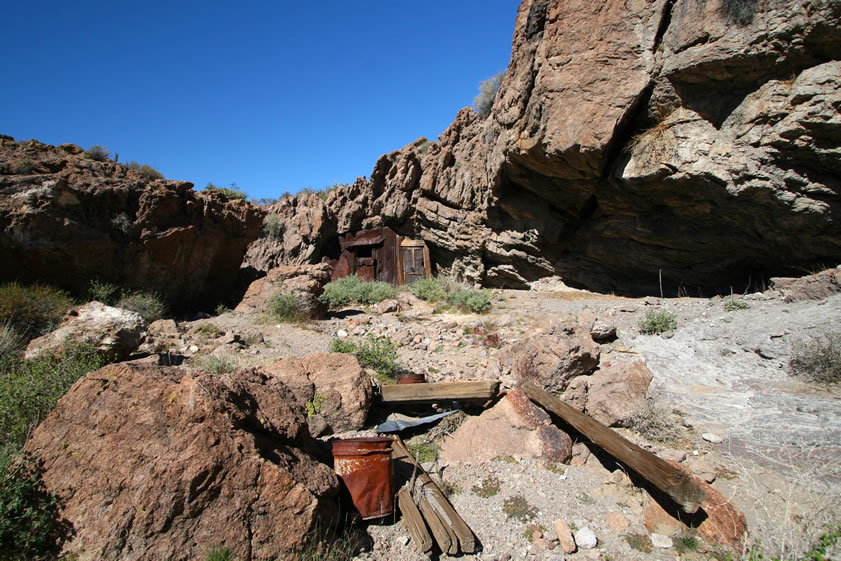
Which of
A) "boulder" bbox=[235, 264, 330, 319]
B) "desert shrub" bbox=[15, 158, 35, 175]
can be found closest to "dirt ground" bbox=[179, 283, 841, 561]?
"boulder" bbox=[235, 264, 330, 319]

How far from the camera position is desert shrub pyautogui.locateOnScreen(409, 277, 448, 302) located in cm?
1244

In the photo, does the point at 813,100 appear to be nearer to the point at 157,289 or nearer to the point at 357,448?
the point at 357,448

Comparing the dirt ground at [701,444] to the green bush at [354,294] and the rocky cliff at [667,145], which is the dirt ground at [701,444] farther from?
the green bush at [354,294]

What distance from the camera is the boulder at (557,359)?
5578 mm

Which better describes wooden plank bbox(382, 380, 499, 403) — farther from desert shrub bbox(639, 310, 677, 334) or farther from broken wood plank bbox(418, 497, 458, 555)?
desert shrub bbox(639, 310, 677, 334)

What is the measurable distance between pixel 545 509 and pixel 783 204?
6951 millimetres

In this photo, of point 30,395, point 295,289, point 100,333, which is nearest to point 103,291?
point 100,333

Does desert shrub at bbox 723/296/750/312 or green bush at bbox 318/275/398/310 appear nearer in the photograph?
desert shrub at bbox 723/296/750/312

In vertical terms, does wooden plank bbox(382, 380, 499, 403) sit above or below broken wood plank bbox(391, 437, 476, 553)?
above

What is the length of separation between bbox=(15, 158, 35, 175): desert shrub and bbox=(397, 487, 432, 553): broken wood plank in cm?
1034

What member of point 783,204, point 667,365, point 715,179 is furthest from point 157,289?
point 783,204

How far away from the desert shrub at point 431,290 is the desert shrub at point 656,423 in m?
7.78

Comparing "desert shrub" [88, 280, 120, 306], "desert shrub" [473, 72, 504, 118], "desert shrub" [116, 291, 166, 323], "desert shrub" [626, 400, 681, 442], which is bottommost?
"desert shrub" [626, 400, 681, 442]

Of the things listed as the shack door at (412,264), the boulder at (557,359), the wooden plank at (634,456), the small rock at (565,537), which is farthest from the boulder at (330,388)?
the shack door at (412,264)
